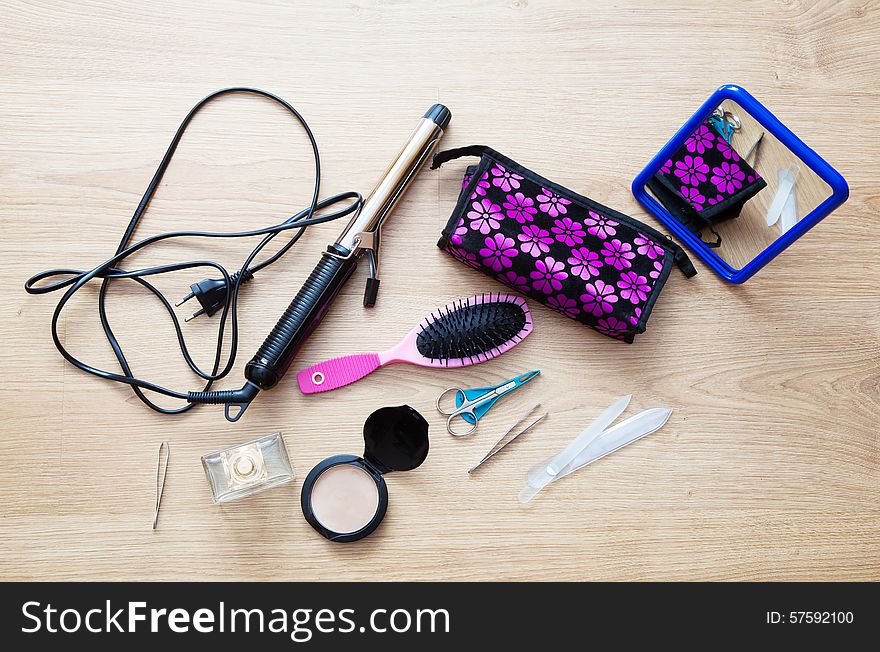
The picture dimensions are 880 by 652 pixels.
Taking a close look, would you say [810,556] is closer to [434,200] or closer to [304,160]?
[434,200]

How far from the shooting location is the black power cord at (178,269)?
0.73 metres

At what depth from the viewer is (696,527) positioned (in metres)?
0.76

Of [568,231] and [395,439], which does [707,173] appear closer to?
[568,231]

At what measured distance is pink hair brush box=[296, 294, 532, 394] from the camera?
74cm

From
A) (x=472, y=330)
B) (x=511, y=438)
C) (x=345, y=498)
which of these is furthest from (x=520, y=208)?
(x=345, y=498)

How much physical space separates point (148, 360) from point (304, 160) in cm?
29

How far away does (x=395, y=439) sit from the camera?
0.73 metres

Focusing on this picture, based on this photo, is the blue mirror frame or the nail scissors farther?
the nail scissors

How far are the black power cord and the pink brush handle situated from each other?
84mm

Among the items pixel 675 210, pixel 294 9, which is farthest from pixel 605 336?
pixel 294 9

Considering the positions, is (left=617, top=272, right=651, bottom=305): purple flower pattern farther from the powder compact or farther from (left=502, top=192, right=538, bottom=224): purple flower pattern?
the powder compact

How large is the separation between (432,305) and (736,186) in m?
0.36

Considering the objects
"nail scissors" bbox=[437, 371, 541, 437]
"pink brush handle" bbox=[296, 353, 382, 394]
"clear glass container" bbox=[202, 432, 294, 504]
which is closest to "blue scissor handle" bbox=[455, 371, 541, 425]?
"nail scissors" bbox=[437, 371, 541, 437]

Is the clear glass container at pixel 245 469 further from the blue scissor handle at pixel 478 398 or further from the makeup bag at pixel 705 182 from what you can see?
the makeup bag at pixel 705 182
